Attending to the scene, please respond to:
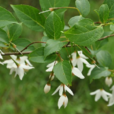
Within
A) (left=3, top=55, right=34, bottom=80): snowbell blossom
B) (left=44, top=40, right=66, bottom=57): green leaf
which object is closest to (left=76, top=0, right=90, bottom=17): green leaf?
(left=44, top=40, right=66, bottom=57): green leaf

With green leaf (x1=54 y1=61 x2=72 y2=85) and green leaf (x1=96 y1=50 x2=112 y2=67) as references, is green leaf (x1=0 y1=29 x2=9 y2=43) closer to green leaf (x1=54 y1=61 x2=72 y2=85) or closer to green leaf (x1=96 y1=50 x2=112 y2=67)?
green leaf (x1=54 y1=61 x2=72 y2=85)

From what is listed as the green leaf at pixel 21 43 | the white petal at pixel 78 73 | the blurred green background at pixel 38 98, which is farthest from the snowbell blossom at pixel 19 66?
the blurred green background at pixel 38 98

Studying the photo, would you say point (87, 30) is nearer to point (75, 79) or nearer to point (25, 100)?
point (25, 100)

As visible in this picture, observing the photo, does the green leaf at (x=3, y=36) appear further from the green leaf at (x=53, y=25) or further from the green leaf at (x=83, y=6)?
the green leaf at (x=83, y=6)

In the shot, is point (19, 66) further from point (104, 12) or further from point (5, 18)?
point (104, 12)

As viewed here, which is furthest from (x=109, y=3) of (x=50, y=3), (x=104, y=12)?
(x=50, y=3)
